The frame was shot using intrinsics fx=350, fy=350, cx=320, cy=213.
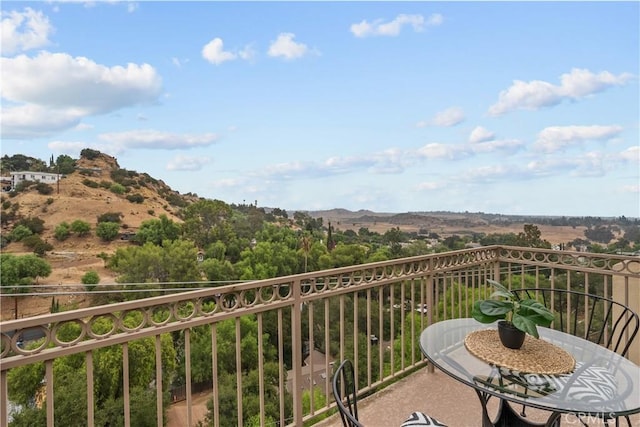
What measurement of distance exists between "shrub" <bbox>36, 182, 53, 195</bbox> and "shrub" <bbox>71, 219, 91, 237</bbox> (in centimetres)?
645

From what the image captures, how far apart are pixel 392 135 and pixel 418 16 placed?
12644 millimetres

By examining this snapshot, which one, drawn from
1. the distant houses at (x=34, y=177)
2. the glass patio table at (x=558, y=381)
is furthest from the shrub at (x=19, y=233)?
the glass patio table at (x=558, y=381)

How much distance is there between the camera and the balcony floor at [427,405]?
7.68 ft

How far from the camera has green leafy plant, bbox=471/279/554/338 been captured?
149 centimetres

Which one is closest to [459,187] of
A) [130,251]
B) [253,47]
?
[253,47]

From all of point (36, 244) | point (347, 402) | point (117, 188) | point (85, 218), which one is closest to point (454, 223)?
point (347, 402)

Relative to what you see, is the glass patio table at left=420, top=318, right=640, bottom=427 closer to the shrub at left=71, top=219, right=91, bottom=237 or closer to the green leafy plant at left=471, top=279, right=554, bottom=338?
the green leafy plant at left=471, top=279, right=554, bottom=338

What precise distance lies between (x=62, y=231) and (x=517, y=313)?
43.4 meters

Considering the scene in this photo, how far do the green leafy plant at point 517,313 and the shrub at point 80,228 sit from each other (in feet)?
140

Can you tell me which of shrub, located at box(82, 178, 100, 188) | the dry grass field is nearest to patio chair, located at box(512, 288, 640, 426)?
the dry grass field

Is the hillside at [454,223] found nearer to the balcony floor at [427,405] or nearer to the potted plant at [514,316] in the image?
the balcony floor at [427,405]

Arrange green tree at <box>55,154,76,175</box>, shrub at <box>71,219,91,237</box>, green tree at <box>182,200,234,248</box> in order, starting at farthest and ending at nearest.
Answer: green tree at <box>55,154,76,175</box>
green tree at <box>182,200,234,248</box>
shrub at <box>71,219,91,237</box>

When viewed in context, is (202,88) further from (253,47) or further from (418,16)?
(418,16)

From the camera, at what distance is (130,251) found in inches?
1326
